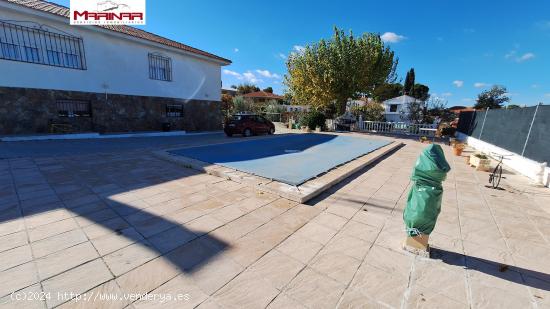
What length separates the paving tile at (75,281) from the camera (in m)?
1.93

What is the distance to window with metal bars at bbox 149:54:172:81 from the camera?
14484mm

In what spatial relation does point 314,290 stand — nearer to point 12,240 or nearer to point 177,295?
point 177,295

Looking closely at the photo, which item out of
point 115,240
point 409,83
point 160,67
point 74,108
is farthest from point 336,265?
point 409,83

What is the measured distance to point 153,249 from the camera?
8.52ft

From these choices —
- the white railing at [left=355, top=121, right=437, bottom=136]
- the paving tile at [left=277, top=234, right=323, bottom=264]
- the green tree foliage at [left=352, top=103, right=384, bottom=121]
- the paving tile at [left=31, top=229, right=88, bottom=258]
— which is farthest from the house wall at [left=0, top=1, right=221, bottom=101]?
the green tree foliage at [left=352, top=103, right=384, bottom=121]

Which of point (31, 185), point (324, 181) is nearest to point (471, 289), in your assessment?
point (324, 181)

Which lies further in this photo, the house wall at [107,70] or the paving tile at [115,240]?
the house wall at [107,70]

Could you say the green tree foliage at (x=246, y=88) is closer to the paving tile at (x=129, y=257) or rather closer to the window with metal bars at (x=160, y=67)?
the window with metal bars at (x=160, y=67)

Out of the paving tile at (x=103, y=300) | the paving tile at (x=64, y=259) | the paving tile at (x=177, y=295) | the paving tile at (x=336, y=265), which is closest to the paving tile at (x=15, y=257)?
the paving tile at (x=64, y=259)

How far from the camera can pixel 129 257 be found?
245 cm

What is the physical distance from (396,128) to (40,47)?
898 inches

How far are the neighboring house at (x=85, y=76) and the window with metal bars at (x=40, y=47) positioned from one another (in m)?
0.03

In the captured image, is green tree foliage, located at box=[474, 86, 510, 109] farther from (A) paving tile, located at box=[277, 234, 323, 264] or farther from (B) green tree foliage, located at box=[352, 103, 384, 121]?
(A) paving tile, located at box=[277, 234, 323, 264]

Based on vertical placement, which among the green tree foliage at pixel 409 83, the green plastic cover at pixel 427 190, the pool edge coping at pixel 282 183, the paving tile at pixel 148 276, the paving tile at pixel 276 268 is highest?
the green tree foliage at pixel 409 83
